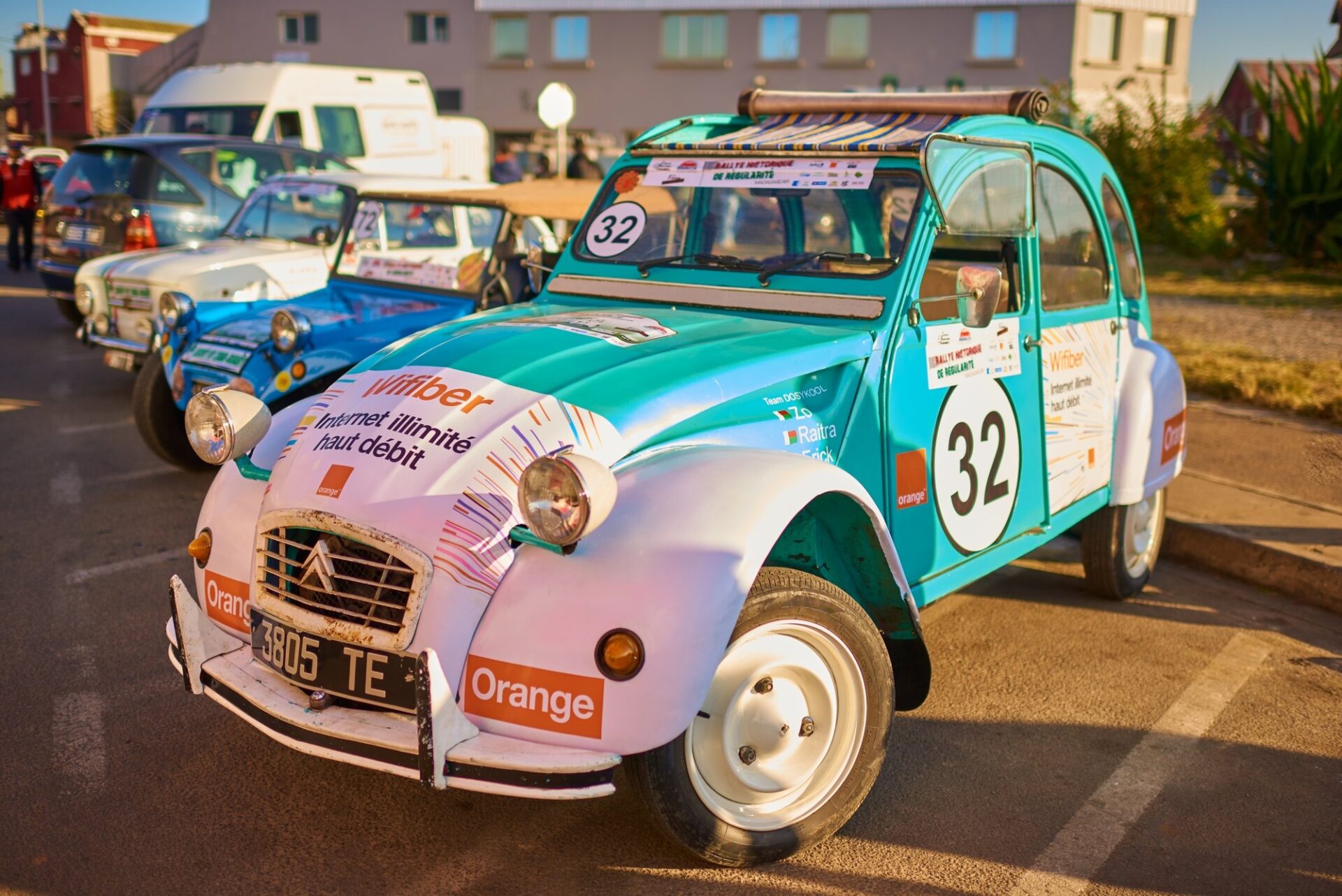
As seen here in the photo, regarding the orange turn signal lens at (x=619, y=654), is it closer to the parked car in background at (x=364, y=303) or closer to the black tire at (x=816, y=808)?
the black tire at (x=816, y=808)

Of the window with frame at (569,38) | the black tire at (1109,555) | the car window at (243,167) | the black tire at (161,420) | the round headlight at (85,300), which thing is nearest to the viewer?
the black tire at (1109,555)

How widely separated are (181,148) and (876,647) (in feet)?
34.0

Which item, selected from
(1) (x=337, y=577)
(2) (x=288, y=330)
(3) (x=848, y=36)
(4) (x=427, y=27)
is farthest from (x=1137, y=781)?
(4) (x=427, y=27)

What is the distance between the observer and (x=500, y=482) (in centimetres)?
303

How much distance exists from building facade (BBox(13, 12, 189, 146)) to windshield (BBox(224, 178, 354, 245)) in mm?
46498

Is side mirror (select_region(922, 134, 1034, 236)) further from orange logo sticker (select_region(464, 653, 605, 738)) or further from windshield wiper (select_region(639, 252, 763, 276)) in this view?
orange logo sticker (select_region(464, 653, 605, 738))

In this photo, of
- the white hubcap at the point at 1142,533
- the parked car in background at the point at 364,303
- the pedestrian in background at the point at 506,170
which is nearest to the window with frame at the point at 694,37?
the pedestrian in background at the point at 506,170

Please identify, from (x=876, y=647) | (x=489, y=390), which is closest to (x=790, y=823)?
(x=876, y=647)

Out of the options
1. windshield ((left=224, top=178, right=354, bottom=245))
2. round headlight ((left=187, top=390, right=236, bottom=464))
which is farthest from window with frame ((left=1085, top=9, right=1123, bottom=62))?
round headlight ((left=187, top=390, right=236, bottom=464))

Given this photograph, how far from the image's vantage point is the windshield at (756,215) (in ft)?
13.8

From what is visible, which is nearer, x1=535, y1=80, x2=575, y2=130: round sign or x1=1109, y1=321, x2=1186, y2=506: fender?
x1=1109, y1=321, x2=1186, y2=506: fender

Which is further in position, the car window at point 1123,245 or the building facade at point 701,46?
the building facade at point 701,46

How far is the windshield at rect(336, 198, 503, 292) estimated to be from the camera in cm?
748

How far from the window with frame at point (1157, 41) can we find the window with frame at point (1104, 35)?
1062mm
